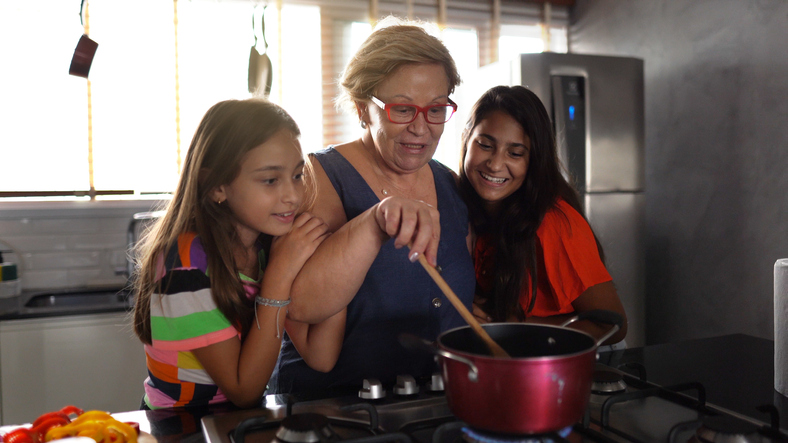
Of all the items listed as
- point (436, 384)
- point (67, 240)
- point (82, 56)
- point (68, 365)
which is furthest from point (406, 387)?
point (67, 240)

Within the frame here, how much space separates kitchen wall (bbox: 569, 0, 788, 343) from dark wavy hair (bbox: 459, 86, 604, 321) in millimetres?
1369

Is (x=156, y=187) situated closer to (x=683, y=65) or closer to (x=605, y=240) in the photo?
(x=605, y=240)

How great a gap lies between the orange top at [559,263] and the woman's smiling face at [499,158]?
0.11 metres

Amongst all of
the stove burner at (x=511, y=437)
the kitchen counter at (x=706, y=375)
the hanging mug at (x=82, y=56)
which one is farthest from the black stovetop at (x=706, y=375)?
the hanging mug at (x=82, y=56)

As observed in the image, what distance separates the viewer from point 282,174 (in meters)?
0.98

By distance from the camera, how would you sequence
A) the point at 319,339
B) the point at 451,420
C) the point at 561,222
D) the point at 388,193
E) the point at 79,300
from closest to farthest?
the point at 451,420, the point at 319,339, the point at 388,193, the point at 561,222, the point at 79,300

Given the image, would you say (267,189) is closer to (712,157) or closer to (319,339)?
(319,339)

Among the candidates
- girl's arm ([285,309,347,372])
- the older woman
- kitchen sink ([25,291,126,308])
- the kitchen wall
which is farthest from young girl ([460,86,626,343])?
kitchen sink ([25,291,126,308])

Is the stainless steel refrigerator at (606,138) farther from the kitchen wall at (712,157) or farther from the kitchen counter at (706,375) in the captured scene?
the kitchen counter at (706,375)

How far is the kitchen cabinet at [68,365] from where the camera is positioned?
1890mm

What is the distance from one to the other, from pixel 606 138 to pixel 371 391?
6.58ft

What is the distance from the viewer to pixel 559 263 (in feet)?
4.38

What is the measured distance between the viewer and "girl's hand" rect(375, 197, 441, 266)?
2.60 ft

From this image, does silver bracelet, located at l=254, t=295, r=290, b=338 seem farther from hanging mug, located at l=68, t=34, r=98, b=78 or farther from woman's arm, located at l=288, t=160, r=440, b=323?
hanging mug, located at l=68, t=34, r=98, b=78
